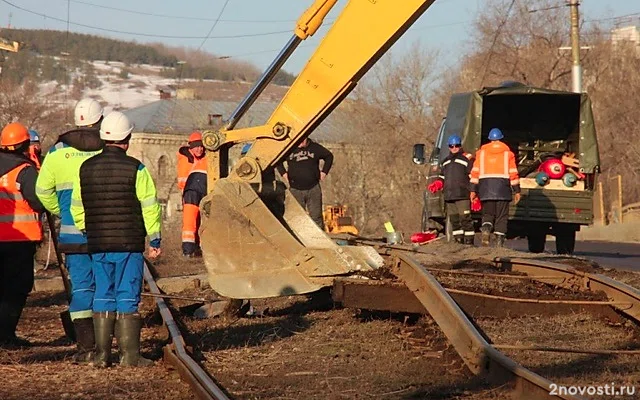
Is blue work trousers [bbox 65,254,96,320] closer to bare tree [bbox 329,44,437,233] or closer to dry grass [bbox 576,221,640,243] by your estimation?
dry grass [bbox 576,221,640,243]

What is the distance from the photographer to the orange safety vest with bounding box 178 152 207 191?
17250mm

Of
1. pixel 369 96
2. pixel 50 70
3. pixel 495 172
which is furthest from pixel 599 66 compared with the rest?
pixel 50 70

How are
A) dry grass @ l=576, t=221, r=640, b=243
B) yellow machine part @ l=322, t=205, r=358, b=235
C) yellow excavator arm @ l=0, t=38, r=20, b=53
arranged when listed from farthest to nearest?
yellow excavator arm @ l=0, t=38, r=20, b=53 → dry grass @ l=576, t=221, r=640, b=243 → yellow machine part @ l=322, t=205, r=358, b=235

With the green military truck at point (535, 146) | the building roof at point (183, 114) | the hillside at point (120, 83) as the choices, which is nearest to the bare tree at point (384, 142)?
the building roof at point (183, 114)

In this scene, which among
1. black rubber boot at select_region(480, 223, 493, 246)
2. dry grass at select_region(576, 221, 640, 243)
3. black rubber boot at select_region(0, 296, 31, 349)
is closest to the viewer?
black rubber boot at select_region(0, 296, 31, 349)

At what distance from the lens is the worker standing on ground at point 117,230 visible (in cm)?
830

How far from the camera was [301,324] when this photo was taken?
33.2 ft

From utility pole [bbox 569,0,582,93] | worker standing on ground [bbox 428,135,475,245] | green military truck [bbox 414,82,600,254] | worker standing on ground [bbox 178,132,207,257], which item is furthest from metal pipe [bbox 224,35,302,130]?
utility pole [bbox 569,0,582,93]

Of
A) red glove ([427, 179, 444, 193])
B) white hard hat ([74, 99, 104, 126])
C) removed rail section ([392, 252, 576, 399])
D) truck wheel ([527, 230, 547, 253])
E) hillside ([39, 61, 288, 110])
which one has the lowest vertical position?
removed rail section ([392, 252, 576, 399])

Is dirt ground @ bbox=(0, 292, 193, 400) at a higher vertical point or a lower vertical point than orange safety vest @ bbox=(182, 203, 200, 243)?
lower

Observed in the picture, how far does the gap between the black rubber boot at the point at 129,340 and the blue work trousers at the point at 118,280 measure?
6 centimetres

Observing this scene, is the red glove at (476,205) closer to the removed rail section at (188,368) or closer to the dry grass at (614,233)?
the removed rail section at (188,368)

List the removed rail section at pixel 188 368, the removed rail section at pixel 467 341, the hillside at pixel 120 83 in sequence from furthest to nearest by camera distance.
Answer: the hillside at pixel 120 83 → the removed rail section at pixel 188 368 → the removed rail section at pixel 467 341

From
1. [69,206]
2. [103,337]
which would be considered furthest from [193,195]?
[103,337]
